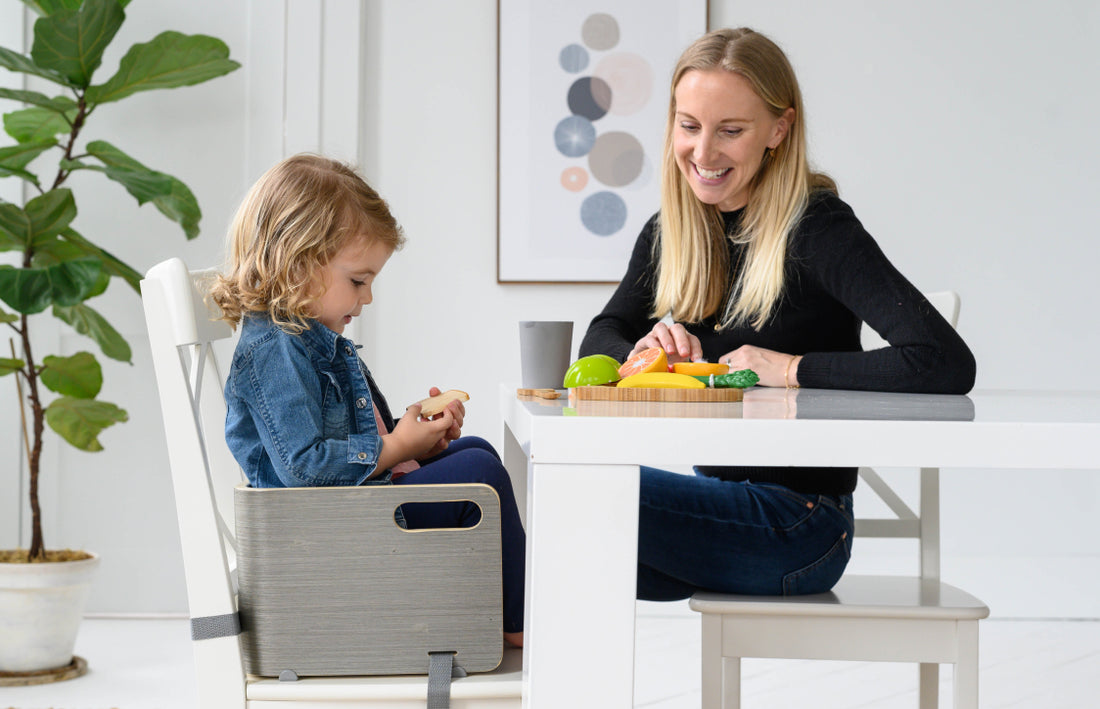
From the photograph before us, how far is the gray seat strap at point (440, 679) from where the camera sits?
0.93m

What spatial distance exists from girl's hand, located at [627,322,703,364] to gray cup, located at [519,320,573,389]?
14cm

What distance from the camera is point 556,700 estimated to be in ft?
2.48

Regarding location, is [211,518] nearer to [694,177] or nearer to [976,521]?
[694,177]

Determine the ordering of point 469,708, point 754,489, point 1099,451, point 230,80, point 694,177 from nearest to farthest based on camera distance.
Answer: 1. point 1099,451
2. point 469,708
3. point 754,489
4. point 694,177
5. point 230,80

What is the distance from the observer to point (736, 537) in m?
1.13

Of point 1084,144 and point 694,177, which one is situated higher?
point 1084,144

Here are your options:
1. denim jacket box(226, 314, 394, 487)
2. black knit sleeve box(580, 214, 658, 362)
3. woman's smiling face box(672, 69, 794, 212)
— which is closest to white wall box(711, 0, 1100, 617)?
black knit sleeve box(580, 214, 658, 362)

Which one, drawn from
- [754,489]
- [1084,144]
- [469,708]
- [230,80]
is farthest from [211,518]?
[1084,144]

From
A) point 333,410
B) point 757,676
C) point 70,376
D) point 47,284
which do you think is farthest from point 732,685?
point 70,376

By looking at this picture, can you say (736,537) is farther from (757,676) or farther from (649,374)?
(757,676)

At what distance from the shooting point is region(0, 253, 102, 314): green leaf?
226 centimetres

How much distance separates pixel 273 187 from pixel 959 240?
2.49 metres

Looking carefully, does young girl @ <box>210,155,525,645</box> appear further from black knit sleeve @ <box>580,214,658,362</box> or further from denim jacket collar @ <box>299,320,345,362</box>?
black knit sleeve @ <box>580,214,658,362</box>

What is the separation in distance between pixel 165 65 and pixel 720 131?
1726mm
